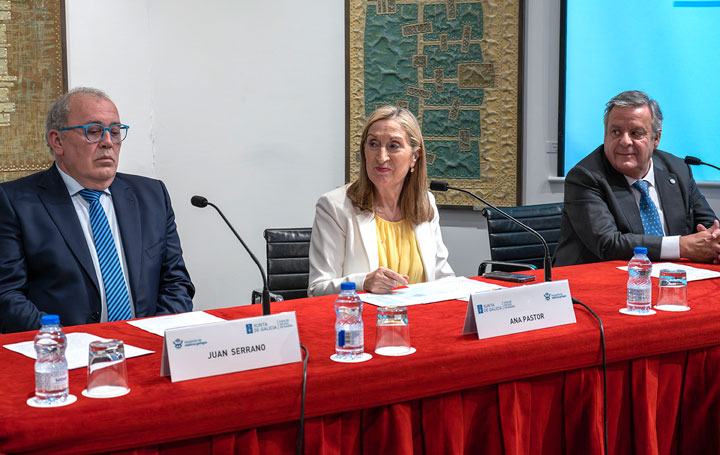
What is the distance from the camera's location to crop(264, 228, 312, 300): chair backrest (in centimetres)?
329

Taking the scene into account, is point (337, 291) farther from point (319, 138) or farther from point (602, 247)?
point (319, 138)

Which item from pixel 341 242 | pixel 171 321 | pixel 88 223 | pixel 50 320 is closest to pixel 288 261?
pixel 341 242

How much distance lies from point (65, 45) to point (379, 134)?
2.23 m

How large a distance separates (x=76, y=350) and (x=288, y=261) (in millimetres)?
1640

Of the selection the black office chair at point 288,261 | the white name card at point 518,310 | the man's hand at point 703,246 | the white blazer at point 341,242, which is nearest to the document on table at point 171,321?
the white name card at point 518,310

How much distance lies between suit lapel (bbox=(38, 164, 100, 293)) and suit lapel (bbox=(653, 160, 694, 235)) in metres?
2.34

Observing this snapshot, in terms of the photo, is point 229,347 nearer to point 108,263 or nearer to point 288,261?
point 108,263

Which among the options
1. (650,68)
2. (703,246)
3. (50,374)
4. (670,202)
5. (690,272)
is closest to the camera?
(50,374)

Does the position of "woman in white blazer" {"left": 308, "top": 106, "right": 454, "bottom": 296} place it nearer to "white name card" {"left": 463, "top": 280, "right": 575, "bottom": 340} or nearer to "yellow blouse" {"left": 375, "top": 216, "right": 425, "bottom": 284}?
"yellow blouse" {"left": 375, "top": 216, "right": 425, "bottom": 284}

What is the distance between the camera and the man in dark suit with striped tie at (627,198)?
10.1 feet

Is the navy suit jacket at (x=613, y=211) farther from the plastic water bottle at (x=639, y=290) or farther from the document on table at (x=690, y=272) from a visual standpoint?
the plastic water bottle at (x=639, y=290)

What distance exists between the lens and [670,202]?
3.31m

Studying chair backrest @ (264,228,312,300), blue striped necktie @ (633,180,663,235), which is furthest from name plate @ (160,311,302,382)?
blue striped necktie @ (633,180,663,235)

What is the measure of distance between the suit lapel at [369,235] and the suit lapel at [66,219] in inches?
37.2
